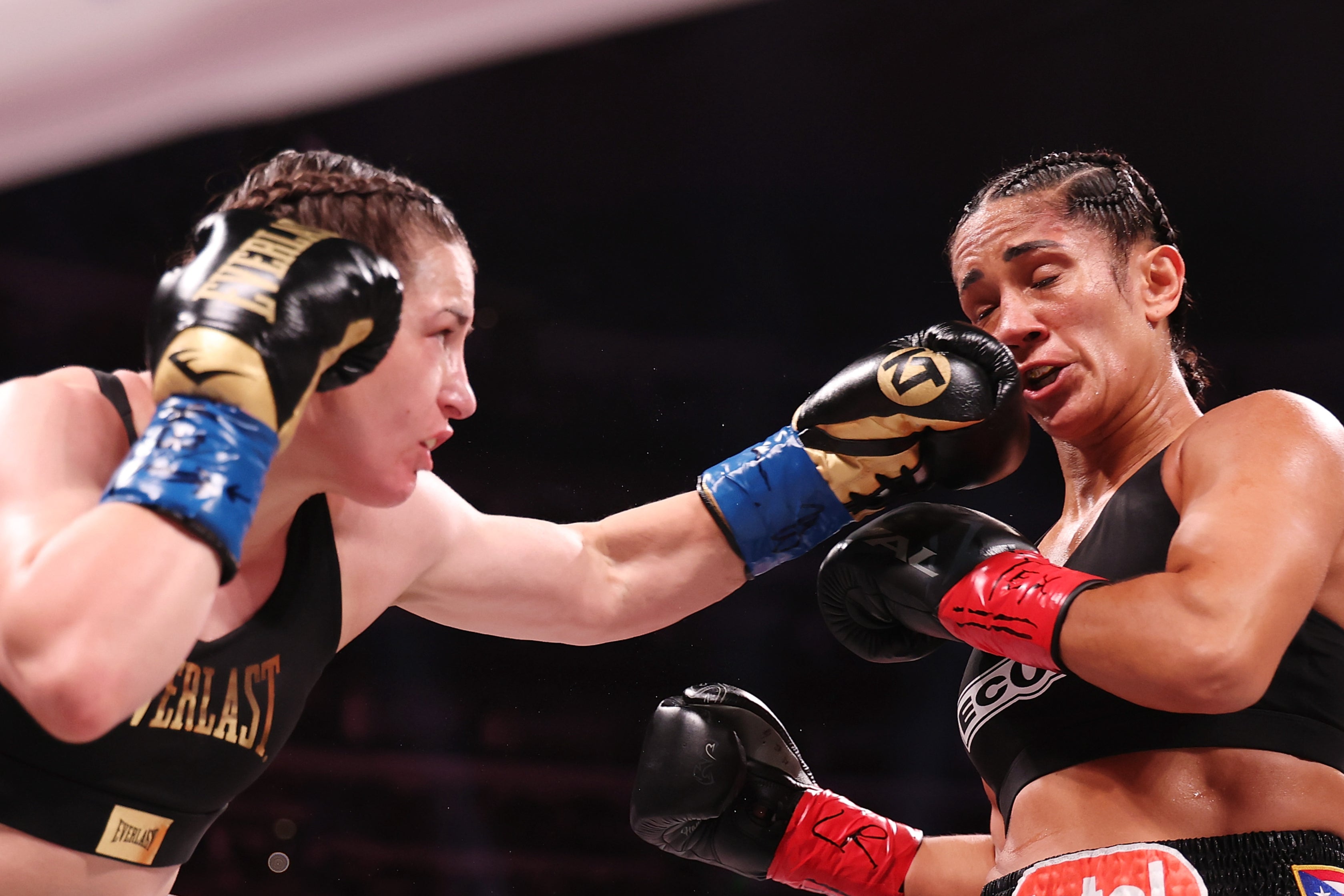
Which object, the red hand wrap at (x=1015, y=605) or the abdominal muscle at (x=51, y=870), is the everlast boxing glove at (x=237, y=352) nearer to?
the abdominal muscle at (x=51, y=870)

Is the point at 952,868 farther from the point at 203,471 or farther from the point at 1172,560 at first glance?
the point at 203,471

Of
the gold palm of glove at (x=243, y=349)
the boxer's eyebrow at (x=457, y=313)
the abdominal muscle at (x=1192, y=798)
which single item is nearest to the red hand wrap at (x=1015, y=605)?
the abdominal muscle at (x=1192, y=798)

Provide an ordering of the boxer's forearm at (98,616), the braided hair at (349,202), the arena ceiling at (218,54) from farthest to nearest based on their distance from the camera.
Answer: the arena ceiling at (218,54) < the braided hair at (349,202) < the boxer's forearm at (98,616)

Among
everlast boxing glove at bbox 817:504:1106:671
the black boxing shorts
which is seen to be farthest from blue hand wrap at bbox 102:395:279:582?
the black boxing shorts

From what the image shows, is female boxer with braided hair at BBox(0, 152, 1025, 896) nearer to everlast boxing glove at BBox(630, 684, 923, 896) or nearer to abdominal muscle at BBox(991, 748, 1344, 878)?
everlast boxing glove at BBox(630, 684, 923, 896)

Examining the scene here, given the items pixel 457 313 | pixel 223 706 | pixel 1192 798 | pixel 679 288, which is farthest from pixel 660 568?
pixel 679 288

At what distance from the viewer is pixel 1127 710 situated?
145 centimetres

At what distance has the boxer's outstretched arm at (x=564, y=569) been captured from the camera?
1.80m

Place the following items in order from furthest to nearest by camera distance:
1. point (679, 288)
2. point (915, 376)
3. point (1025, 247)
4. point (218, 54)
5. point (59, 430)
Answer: point (679, 288), point (218, 54), point (1025, 247), point (915, 376), point (59, 430)

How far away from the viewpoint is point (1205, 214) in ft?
17.4

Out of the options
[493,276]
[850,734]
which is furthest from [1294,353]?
[493,276]

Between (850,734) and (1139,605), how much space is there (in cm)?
485

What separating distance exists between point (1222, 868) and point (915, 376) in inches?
32.9

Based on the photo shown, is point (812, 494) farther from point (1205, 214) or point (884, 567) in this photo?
point (1205, 214)
